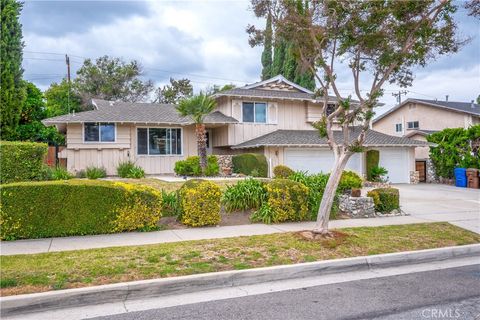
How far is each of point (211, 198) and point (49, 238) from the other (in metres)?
3.61

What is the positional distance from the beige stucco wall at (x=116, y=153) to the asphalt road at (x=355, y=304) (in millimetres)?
16427

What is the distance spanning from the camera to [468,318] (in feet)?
14.3

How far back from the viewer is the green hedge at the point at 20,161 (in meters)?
10.5

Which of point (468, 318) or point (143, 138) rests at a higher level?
point (143, 138)

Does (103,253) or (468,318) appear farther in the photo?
(103,253)

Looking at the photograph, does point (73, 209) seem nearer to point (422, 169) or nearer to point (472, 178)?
point (472, 178)

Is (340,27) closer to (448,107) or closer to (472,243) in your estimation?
(472,243)

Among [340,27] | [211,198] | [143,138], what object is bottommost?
[211,198]

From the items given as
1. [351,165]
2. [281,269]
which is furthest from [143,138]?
[281,269]

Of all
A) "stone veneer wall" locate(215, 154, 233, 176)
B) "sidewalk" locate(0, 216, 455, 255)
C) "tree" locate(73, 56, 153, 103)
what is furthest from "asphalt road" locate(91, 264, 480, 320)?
"tree" locate(73, 56, 153, 103)

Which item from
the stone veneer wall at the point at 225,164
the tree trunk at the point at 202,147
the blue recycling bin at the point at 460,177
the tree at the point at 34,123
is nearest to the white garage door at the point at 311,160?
the stone veneer wall at the point at 225,164

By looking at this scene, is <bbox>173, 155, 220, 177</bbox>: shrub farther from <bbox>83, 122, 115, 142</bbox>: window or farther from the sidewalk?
the sidewalk

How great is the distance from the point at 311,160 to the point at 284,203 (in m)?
12.3

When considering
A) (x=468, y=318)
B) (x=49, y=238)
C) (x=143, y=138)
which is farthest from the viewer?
(x=143, y=138)
